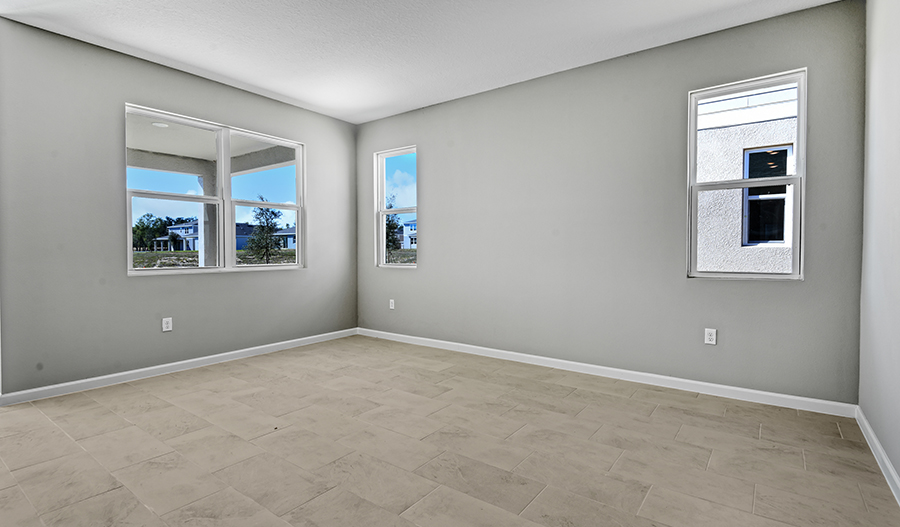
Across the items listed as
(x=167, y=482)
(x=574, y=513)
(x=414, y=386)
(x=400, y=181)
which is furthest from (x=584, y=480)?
(x=400, y=181)

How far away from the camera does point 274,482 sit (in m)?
2.08

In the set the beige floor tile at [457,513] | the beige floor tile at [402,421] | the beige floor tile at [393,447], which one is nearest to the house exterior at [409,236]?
the beige floor tile at [402,421]

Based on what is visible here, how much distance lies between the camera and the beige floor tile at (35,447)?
2301mm

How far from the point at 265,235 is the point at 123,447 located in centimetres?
271

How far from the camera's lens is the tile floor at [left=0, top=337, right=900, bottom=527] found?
1841mm

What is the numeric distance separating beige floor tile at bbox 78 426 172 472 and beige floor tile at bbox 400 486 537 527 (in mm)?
1485

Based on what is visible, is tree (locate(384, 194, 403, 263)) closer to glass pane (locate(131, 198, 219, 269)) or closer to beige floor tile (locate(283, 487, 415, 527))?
glass pane (locate(131, 198, 219, 269))

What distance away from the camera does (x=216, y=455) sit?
236 cm

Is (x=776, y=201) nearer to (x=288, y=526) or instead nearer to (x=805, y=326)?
(x=805, y=326)

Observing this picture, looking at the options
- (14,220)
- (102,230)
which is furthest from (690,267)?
(14,220)

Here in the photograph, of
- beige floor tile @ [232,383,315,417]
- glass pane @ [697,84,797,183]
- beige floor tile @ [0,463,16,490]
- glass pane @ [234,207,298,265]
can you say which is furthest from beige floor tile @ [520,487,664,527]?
glass pane @ [234,207,298,265]

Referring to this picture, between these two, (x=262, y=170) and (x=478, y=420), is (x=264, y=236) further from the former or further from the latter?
(x=478, y=420)

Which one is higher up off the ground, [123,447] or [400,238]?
[400,238]

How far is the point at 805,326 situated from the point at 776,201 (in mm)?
874
